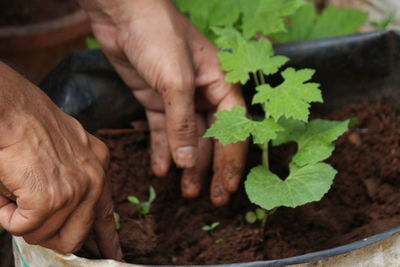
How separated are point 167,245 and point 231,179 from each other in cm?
24

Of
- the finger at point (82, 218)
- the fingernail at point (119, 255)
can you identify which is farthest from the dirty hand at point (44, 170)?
the fingernail at point (119, 255)

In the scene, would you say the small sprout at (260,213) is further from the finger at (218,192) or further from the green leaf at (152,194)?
the green leaf at (152,194)

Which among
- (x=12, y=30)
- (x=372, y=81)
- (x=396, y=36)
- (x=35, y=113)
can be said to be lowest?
(x=12, y=30)

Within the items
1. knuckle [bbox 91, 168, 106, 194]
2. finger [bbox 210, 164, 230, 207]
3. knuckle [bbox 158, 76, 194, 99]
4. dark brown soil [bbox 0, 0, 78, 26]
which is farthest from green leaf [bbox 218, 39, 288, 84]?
dark brown soil [bbox 0, 0, 78, 26]

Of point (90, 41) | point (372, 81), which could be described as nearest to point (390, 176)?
point (372, 81)

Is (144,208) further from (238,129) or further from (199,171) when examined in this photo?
(238,129)

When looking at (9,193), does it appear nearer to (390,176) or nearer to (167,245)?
(167,245)

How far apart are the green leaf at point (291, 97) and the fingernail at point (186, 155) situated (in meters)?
0.28

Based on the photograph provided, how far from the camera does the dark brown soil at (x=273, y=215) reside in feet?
5.24

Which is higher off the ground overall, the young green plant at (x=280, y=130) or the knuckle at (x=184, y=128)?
the young green plant at (x=280, y=130)

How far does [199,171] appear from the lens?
5.97 feet

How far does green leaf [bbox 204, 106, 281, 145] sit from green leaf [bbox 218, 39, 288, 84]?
0.37 ft

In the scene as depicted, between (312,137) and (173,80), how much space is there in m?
0.38

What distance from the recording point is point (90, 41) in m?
2.15
